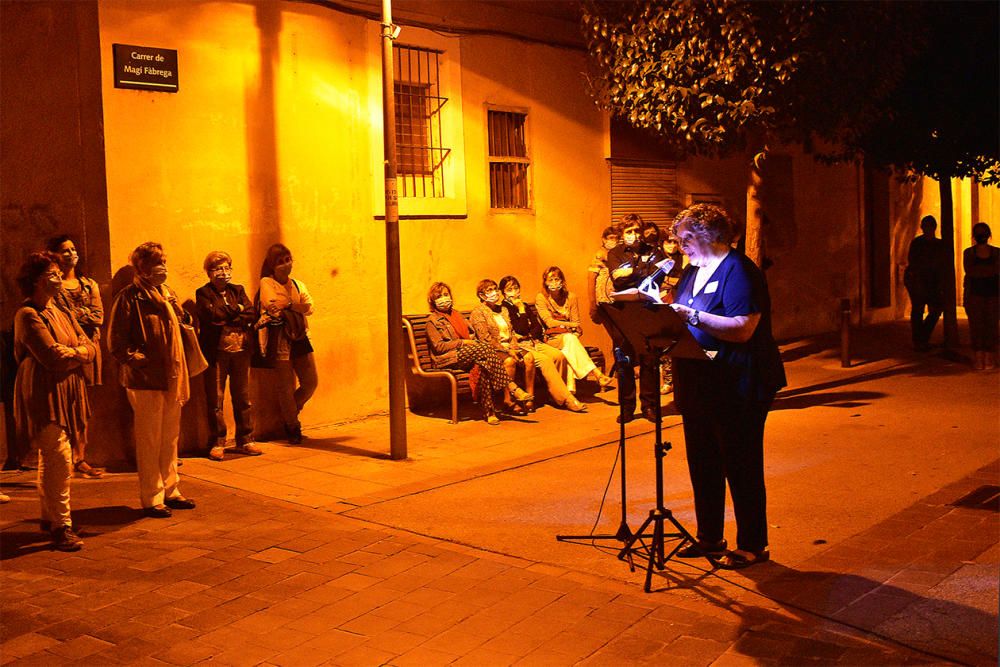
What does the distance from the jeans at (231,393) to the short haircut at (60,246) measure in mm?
1305

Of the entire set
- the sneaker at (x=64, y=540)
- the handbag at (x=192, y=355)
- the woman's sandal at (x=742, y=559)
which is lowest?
the woman's sandal at (x=742, y=559)

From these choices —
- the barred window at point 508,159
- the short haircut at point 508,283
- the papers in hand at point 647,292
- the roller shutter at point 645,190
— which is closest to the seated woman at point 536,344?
the short haircut at point 508,283

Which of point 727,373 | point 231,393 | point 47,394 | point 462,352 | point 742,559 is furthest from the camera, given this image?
point 462,352

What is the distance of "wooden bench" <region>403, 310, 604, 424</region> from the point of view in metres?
11.2

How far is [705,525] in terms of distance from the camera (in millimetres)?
6340

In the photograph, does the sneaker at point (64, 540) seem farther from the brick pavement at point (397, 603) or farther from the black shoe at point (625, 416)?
the black shoe at point (625, 416)

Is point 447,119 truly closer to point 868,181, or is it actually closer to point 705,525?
point 705,525

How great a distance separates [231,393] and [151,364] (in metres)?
2.43

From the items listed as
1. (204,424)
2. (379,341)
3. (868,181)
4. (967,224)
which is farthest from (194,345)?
(967,224)

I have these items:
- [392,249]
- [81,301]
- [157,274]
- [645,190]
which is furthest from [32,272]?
[645,190]

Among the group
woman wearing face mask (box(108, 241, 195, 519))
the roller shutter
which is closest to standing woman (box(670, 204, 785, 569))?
woman wearing face mask (box(108, 241, 195, 519))

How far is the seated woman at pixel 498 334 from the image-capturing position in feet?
37.5

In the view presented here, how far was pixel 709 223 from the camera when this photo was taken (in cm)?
607

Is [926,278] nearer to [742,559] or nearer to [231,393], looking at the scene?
[231,393]
